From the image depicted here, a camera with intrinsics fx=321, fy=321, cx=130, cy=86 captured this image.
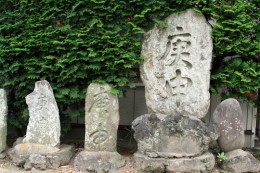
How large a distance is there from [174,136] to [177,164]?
40 centimetres

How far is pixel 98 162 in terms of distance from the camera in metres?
4.71

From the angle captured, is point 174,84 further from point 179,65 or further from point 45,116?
point 45,116

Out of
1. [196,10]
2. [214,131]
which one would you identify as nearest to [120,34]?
[196,10]

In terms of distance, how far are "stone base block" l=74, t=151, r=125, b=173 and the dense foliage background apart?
954 mm

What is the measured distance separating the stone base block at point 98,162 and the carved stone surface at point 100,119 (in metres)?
0.11

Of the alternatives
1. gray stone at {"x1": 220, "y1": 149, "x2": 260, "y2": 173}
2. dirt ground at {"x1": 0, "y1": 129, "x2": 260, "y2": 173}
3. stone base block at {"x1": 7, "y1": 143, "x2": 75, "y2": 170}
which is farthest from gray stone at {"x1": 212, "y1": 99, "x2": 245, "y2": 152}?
stone base block at {"x1": 7, "y1": 143, "x2": 75, "y2": 170}

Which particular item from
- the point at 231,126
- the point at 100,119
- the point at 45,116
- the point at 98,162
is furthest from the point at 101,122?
the point at 231,126

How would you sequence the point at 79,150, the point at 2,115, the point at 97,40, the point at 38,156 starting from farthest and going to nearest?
the point at 79,150
the point at 2,115
the point at 97,40
the point at 38,156

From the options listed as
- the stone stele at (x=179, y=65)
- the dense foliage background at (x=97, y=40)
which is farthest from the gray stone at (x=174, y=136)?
the dense foliage background at (x=97, y=40)

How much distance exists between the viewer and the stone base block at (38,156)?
4.77 metres

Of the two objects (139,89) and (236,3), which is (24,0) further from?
(236,3)

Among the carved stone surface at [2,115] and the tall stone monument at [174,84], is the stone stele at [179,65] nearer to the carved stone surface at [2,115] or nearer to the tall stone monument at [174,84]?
the tall stone monument at [174,84]

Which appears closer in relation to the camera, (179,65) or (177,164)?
(177,164)

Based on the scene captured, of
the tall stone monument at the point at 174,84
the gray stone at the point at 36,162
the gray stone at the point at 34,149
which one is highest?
the tall stone monument at the point at 174,84
